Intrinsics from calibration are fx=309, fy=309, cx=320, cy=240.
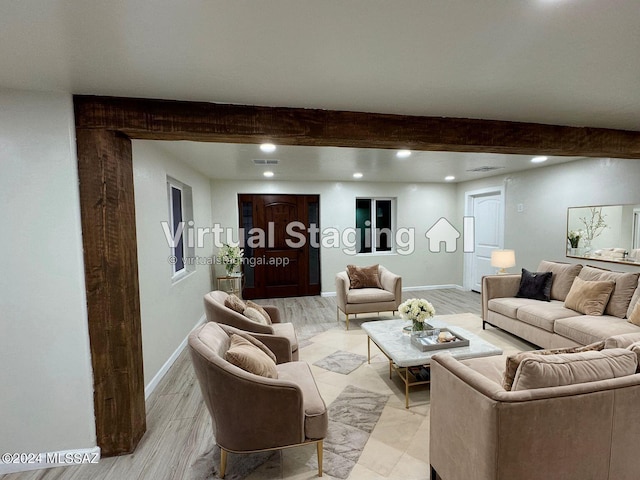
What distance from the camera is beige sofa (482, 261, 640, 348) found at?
2.96m

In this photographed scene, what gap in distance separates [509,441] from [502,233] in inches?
200

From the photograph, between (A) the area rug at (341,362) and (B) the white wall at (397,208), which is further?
(B) the white wall at (397,208)

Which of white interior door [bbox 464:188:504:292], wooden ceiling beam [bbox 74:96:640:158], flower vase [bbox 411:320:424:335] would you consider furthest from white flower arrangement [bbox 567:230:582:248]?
flower vase [bbox 411:320:424:335]

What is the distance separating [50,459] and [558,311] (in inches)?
180

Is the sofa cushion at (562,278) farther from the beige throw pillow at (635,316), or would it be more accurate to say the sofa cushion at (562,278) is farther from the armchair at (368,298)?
the armchair at (368,298)

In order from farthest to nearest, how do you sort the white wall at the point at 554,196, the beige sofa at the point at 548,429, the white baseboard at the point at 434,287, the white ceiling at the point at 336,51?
1. the white baseboard at the point at 434,287
2. the white wall at the point at 554,196
3. the beige sofa at the point at 548,429
4. the white ceiling at the point at 336,51

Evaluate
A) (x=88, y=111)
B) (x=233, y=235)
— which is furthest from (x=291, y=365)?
(x=233, y=235)

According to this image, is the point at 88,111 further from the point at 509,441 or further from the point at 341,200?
the point at 341,200

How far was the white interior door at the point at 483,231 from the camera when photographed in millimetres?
5754

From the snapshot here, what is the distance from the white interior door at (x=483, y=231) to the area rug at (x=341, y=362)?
3.86m

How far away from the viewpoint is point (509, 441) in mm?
1314

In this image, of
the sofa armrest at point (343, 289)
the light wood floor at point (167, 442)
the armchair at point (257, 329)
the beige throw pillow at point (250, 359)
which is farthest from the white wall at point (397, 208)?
the beige throw pillow at point (250, 359)

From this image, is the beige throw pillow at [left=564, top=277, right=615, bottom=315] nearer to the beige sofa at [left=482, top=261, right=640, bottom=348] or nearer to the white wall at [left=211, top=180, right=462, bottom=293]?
the beige sofa at [left=482, top=261, right=640, bottom=348]

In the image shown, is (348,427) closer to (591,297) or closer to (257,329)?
(257,329)
